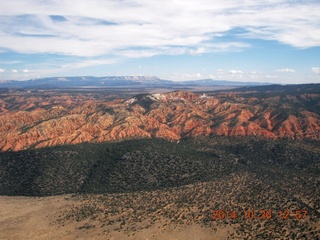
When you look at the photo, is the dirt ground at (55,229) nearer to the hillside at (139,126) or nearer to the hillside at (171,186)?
the hillside at (171,186)

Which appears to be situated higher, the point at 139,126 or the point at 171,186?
the point at 139,126

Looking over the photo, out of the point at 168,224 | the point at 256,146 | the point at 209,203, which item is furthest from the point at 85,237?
the point at 256,146

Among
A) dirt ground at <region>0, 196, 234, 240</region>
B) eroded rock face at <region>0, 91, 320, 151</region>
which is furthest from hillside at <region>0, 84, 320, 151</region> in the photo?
dirt ground at <region>0, 196, 234, 240</region>
